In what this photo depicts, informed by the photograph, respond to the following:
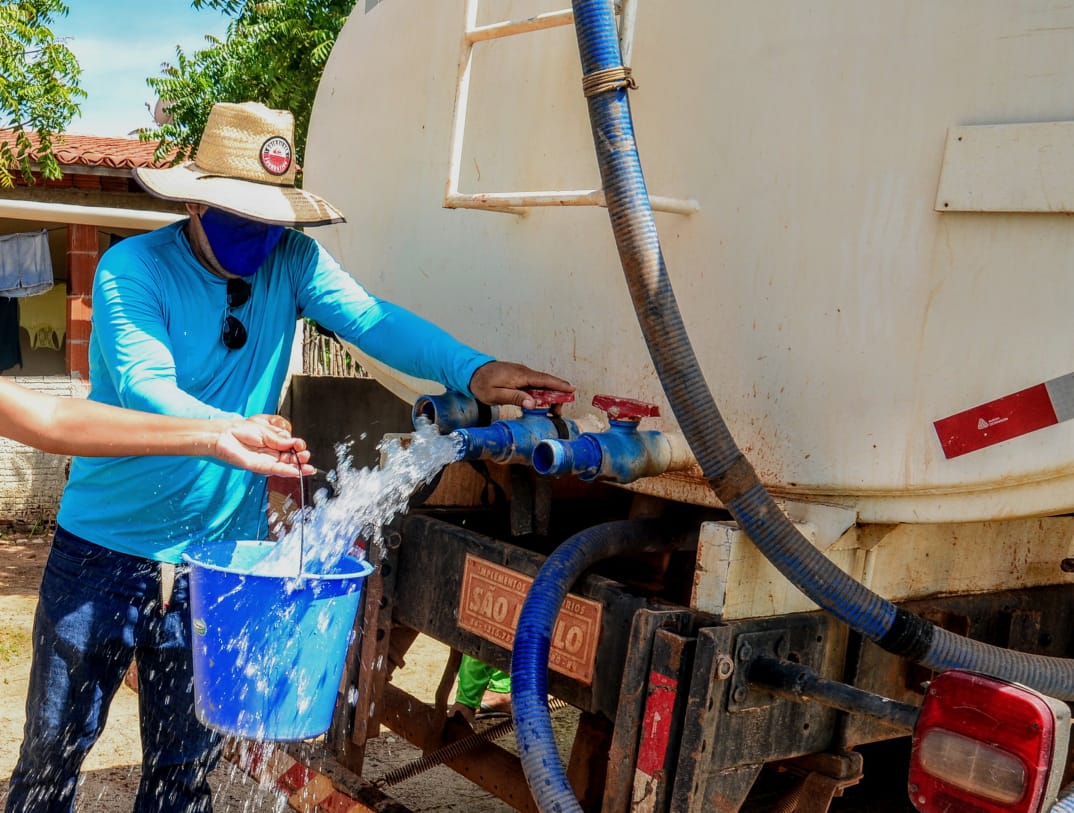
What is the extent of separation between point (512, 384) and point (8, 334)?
9.13m

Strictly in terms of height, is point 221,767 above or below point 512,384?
below

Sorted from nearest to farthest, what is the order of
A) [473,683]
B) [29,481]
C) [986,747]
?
[986,747] < [473,683] < [29,481]

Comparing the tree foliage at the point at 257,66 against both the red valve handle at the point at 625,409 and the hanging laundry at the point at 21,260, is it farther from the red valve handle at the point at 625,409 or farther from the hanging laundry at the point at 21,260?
the red valve handle at the point at 625,409

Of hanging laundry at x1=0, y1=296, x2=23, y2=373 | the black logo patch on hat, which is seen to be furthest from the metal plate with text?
hanging laundry at x1=0, y1=296, x2=23, y2=373

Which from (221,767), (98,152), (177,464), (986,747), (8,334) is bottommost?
(221,767)

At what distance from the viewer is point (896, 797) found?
3.10 meters

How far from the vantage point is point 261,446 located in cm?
203

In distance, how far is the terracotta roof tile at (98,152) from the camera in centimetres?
841

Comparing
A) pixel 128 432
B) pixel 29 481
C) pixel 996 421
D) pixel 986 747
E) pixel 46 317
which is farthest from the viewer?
pixel 46 317

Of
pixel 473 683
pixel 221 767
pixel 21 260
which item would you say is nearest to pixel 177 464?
pixel 473 683

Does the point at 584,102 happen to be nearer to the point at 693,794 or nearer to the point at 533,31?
the point at 533,31

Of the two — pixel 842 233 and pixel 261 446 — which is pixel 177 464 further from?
pixel 842 233

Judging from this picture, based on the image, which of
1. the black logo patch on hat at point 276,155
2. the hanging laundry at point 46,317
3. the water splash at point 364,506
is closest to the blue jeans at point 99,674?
the water splash at point 364,506

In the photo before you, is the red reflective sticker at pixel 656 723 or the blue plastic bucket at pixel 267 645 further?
the blue plastic bucket at pixel 267 645
